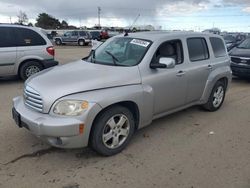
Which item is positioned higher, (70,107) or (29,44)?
(29,44)

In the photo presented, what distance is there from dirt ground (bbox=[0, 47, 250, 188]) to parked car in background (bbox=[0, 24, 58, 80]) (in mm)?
3606

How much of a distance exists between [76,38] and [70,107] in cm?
3007

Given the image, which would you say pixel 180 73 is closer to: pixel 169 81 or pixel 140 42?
pixel 169 81

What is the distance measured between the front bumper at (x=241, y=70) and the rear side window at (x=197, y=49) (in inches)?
175

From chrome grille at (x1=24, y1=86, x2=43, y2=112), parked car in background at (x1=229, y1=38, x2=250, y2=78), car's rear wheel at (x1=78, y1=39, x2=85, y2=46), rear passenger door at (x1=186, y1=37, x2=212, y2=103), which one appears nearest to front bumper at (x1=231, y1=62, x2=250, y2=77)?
parked car in background at (x1=229, y1=38, x2=250, y2=78)

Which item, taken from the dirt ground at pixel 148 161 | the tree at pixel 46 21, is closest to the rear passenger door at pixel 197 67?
the dirt ground at pixel 148 161

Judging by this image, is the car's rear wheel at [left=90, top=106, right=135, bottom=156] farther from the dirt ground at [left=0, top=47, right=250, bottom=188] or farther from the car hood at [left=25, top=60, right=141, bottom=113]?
the car hood at [left=25, top=60, right=141, bottom=113]

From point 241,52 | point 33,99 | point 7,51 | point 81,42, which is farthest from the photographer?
point 81,42

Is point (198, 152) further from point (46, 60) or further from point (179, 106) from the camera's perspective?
point (46, 60)

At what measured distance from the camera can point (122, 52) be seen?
4.77 m

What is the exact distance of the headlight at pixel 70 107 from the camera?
11.6ft

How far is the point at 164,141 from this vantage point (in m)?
4.54

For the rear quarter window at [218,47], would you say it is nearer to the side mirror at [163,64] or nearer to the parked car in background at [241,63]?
the side mirror at [163,64]

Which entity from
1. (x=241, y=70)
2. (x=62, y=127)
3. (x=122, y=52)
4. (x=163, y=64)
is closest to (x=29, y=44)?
(x=122, y=52)
